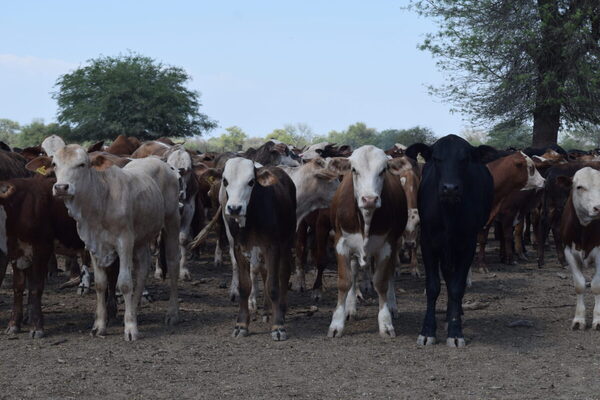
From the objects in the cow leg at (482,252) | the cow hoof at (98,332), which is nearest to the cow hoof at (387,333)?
the cow hoof at (98,332)

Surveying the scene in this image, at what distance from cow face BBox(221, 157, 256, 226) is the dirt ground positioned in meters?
1.35

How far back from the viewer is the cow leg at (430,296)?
7988mm

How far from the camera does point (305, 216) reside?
37.2ft

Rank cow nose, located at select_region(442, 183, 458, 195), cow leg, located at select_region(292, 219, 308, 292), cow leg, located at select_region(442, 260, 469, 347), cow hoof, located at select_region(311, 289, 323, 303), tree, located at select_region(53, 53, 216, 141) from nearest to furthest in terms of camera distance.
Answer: cow nose, located at select_region(442, 183, 458, 195), cow leg, located at select_region(442, 260, 469, 347), cow hoof, located at select_region(311, 289, 323, 303), cow leg, located at select_region(292, 219, 308, 292), tree, located at select_region(53, 53, 216, 141)

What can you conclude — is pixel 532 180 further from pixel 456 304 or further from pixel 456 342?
pixel 456 342

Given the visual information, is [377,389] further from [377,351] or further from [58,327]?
[58,327]

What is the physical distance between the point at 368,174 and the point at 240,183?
51.2 inches

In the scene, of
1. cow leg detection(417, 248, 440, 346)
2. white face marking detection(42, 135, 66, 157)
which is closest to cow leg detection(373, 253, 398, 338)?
cow leg detection(417, 248, 440, 346)

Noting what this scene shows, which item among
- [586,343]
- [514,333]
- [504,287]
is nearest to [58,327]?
[514,333]

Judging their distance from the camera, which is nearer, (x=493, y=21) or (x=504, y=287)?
(x=504, y=287)

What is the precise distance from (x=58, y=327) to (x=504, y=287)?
6.52 m

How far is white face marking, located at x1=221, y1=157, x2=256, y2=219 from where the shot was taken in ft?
26.2

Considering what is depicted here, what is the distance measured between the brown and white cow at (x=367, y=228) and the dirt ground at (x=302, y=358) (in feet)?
1.18

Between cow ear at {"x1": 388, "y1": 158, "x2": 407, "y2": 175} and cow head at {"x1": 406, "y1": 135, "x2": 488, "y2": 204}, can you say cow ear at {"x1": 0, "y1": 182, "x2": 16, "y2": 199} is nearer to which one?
cow ear at {"x1": 388, "y1": 158, "x2": 407, "y2": 175}
